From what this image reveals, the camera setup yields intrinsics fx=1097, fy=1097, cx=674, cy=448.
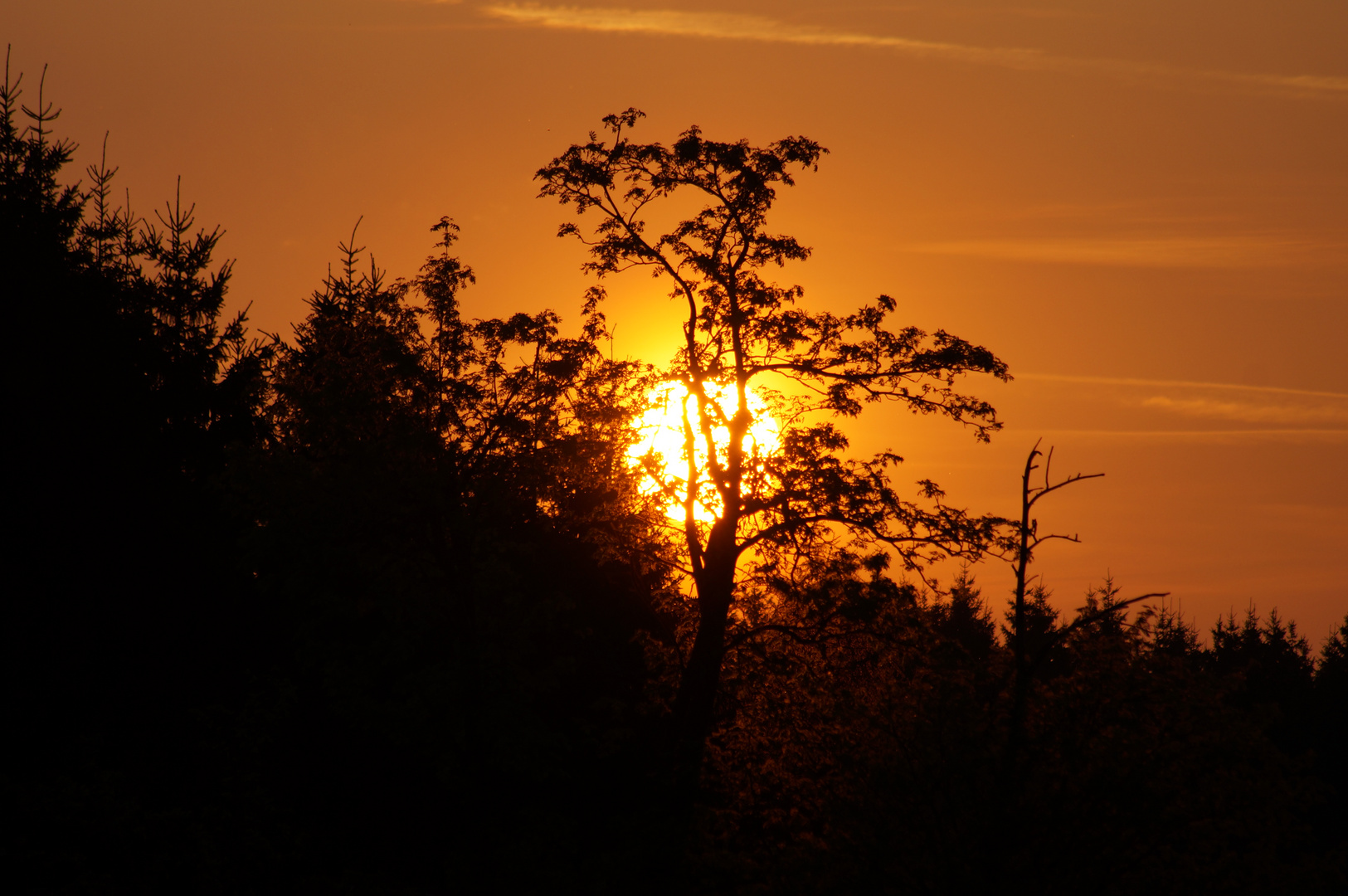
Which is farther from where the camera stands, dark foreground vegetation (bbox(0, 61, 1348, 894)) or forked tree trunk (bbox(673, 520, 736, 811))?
forked tree trunk (bbox(673, 520, 736, 811))

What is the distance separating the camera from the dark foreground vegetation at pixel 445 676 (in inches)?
579

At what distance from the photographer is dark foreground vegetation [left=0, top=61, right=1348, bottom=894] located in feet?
48.3

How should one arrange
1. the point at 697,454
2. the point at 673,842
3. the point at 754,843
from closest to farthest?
the point at 754,843 → the point at 673,842 → the point at 697,454

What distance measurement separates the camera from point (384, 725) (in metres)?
22.2

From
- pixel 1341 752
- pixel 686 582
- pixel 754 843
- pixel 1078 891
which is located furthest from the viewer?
pixel 1341 752

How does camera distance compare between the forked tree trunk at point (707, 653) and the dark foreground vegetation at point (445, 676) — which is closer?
the dark foreground vegetation at point (445, 676)

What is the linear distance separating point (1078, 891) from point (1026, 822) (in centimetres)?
100

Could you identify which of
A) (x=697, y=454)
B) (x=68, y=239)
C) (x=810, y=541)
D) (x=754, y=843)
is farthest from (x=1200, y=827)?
(x=68, y=239)

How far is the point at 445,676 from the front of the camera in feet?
68.8

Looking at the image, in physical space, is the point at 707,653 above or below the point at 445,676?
above

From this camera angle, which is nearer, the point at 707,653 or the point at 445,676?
the point at 445,676

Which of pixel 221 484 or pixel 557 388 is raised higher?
pixel 557 388

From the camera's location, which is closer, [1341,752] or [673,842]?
[673,842]

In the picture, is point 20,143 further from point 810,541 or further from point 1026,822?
point 1026,822
